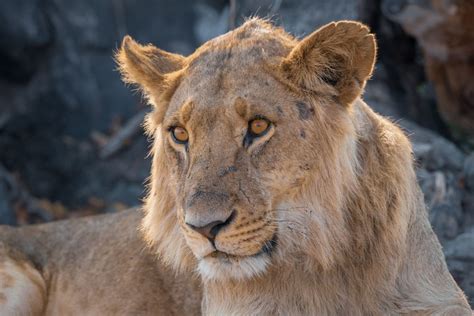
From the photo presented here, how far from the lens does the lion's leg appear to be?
501cm

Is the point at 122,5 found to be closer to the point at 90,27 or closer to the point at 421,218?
the point at 90,27

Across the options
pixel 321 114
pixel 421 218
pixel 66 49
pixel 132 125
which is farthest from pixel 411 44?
pixel 321 114

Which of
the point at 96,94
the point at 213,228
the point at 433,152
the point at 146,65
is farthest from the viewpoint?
the point at 96,94

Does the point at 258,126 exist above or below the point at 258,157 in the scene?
above

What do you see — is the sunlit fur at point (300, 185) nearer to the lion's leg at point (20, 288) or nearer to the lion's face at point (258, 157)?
the lion's face at point (258, 157)

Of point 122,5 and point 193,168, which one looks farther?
point 122,5

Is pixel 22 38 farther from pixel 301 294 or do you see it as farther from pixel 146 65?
pixel 301 294

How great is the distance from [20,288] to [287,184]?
92.4 inches

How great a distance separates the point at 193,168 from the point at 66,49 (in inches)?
225

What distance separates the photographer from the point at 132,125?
8844 millimetres

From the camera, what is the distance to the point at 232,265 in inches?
132

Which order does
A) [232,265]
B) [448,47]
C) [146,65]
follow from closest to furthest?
1. [232,265]
2. [146,65]
3. [448,47]

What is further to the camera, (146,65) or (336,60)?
(146,65)

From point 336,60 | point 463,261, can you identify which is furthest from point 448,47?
point 336,60
